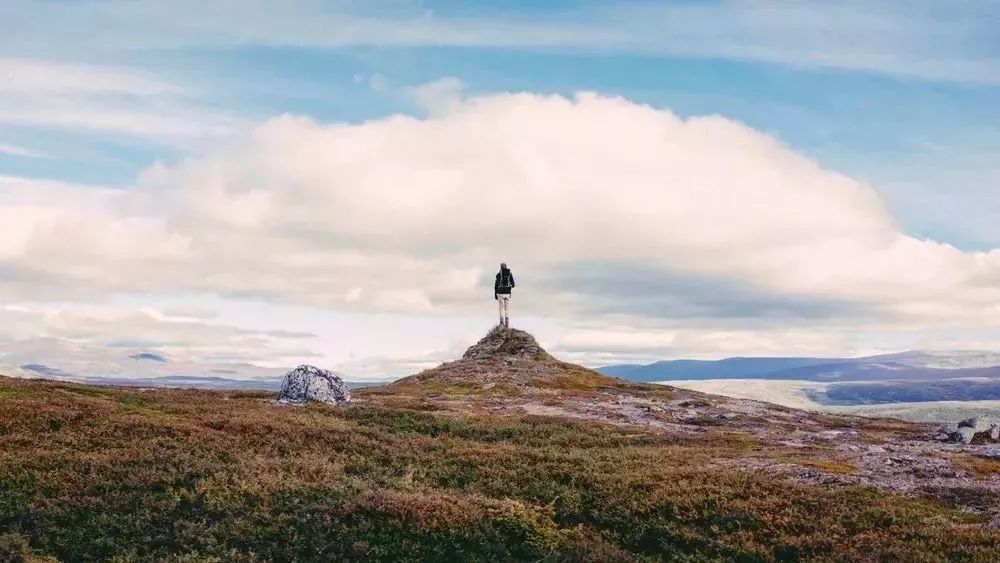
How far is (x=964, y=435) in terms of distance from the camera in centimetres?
4403

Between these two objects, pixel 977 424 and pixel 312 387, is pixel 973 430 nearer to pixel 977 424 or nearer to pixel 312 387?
pixel 977 424

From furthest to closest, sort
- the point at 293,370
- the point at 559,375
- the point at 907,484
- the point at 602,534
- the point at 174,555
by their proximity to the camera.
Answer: the point at 559,375 < the point at 293,370 < the point at 907,484 < the point at 602,534 < the point at 174,555

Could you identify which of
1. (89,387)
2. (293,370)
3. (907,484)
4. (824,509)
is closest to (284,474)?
(824,509)

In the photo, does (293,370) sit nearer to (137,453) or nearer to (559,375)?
(137,453)

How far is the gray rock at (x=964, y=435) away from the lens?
4366cm

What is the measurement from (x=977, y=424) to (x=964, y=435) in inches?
127

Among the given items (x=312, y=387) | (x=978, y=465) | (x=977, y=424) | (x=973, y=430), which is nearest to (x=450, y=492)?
(x=978, y=465)

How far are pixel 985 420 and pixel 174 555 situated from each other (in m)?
46.7

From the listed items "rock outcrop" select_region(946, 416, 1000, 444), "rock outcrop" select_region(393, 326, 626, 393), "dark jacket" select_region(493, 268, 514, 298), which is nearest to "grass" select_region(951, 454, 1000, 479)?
"rock outcrop" select_region(946, 416, 1000, 444)

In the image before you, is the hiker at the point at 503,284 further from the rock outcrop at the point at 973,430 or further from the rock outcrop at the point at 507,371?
the rock outcrop at the point at 973,430

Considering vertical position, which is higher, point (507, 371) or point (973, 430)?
point (507, 371)

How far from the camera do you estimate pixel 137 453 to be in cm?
2717

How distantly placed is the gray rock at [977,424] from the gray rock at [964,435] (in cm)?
76

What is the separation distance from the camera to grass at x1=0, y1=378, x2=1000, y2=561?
65.9ft
